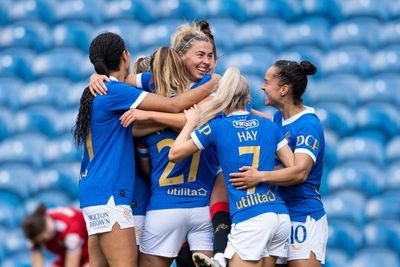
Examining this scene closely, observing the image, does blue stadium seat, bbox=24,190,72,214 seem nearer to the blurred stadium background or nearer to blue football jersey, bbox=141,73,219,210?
the blurred stadium background

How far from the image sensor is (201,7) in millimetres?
10781

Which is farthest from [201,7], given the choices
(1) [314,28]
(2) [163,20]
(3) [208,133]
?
(3) [208,133]

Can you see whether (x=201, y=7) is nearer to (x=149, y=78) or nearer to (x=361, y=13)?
(x=361, y=13)

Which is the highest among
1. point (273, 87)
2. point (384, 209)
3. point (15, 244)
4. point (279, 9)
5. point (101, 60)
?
point (101, 60)

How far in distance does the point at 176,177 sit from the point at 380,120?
4330 millimetres

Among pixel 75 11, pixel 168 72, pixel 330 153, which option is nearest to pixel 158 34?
pixel 75 11

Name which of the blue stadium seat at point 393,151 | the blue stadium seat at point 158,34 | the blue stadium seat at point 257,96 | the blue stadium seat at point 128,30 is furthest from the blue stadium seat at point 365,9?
the blue stadium seat at point 128,30

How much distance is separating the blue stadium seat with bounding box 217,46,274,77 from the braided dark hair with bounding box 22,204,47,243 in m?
3.90

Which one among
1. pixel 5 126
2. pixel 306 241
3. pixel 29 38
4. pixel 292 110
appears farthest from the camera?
pixel 29 38

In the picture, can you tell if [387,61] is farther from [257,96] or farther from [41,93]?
[41,93]

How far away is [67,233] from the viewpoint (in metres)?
6.56

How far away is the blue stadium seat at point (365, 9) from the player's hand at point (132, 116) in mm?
5222

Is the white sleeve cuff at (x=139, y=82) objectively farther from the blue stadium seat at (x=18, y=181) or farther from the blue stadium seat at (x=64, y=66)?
the blue stadium seat at (x=64, y=66)

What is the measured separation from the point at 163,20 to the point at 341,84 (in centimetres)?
202
